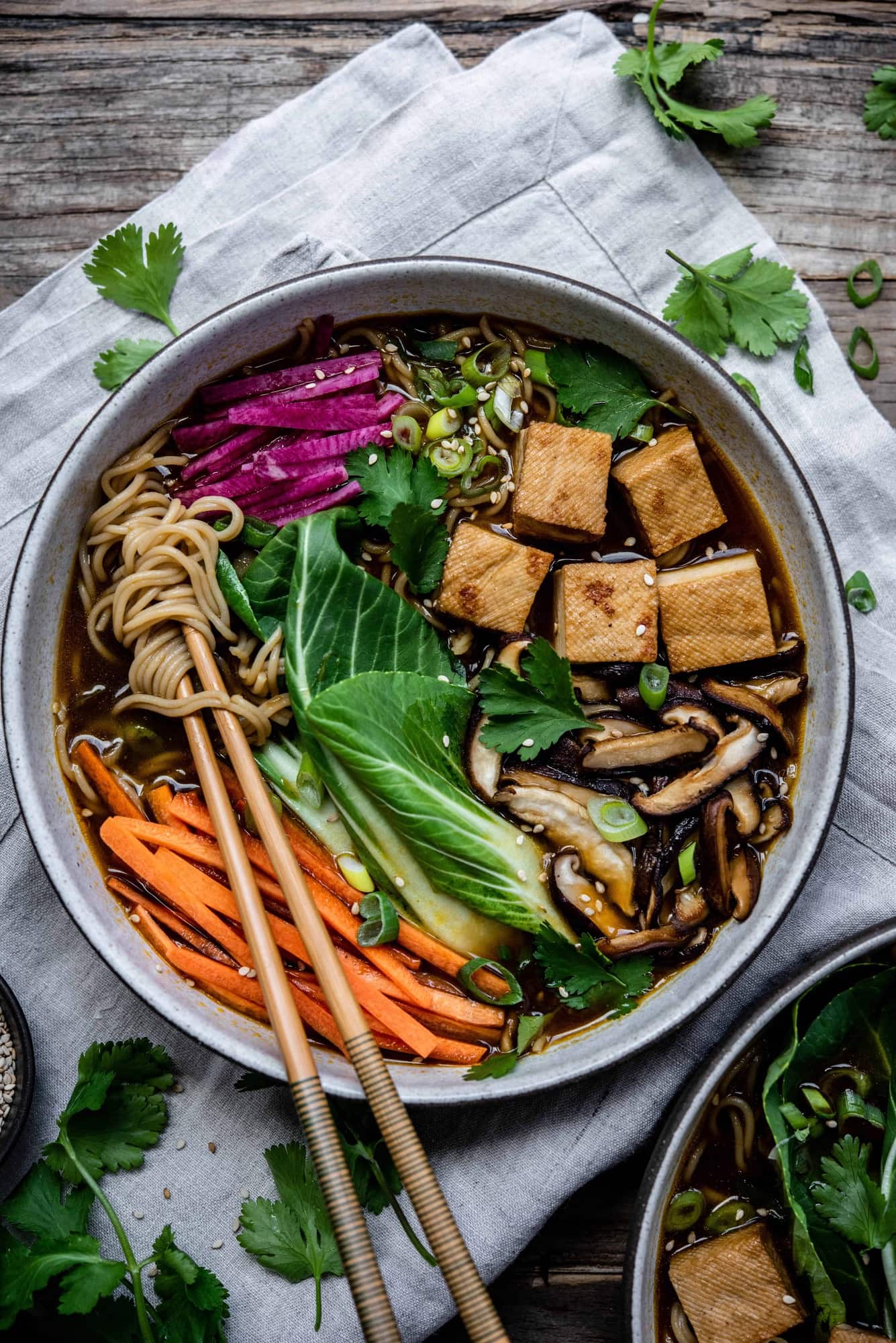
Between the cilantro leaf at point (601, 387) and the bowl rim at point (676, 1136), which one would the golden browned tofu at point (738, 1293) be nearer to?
the bowl rim at point (676, 1136)

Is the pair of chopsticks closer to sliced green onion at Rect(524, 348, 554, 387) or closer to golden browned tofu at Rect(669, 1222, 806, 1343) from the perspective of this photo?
golden browned tofu at Rect(669, 1222, 806, 1343)

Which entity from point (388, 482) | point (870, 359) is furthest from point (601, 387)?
point (870, 359)

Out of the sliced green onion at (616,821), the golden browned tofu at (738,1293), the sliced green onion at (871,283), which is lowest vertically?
the golden browned tofu at (738,1293)

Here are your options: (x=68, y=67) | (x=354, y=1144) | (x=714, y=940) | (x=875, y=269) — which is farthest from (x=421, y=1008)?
(x=68, y=67)

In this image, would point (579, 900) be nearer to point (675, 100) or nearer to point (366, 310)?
point (366, 310)

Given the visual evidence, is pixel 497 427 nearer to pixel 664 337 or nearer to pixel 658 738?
pixel 664 337

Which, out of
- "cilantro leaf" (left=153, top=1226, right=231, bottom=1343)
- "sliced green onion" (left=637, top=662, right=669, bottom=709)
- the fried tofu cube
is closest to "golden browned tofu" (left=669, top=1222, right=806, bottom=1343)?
"cilantro leaf" (left=153, top=1226, right=231, bottom=1343)

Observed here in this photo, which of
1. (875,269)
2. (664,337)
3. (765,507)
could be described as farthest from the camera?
(875,269)

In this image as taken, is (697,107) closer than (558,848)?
No

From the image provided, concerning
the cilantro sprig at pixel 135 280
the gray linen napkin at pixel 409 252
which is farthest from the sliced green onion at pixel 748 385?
the cilantro sprig at pixel 135 280
